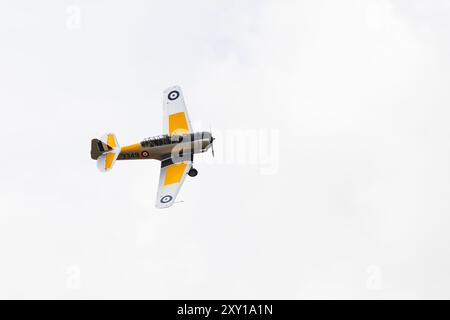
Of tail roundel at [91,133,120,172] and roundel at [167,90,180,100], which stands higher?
roundel at [167,90,180,100]

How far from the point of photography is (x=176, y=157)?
53.7 metres

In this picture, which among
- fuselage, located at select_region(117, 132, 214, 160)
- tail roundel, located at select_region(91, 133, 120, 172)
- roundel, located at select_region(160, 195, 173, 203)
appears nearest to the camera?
roundel, located at select_region(160, 195, 173, 203)

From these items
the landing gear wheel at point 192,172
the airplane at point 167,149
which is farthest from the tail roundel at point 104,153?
the landing gear wheel at point 192,172

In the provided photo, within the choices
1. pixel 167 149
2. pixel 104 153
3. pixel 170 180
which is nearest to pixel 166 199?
pixel 170 180

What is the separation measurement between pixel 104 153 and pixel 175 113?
533cm

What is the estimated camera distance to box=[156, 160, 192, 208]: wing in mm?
50312

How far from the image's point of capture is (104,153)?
54531 millimetres

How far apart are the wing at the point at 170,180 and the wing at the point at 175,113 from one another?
260cm

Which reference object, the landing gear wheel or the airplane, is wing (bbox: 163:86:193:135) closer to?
the airplane

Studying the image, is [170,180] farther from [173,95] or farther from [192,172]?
[173,95]

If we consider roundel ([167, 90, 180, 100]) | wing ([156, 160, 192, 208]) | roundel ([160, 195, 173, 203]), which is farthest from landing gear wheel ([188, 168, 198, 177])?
roundel ([167, 90, 180, 100])

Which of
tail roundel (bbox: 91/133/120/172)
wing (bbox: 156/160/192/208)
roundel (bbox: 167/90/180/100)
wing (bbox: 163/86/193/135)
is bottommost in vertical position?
wing (bbox: 156/160/192/208)

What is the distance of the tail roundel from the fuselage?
1.85 feet

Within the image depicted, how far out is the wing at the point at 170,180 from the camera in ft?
165
